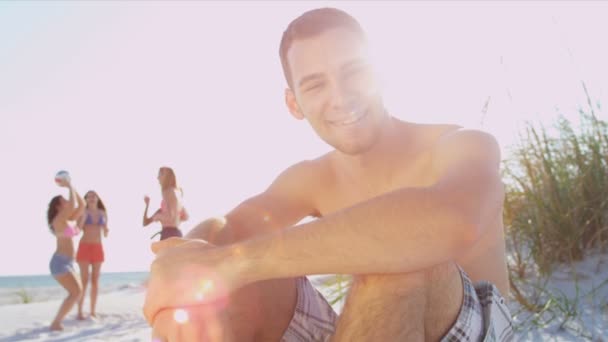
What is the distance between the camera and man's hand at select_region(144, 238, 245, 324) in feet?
3.92

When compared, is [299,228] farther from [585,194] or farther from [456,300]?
[585,194]

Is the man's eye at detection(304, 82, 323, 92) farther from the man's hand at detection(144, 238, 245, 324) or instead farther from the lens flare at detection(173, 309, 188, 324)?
the lens flare at detection(173, 309, 188, 324)

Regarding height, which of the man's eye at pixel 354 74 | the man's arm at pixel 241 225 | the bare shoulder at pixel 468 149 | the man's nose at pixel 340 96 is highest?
the man's eye at pixel 354 74

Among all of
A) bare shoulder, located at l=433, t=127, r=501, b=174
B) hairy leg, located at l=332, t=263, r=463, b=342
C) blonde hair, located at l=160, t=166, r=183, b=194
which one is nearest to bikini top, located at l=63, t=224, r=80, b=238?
blonde hair, located at l=160, t=166, r=183, b=194

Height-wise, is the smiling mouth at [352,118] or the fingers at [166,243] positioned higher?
the smiling mouth at [352,118]

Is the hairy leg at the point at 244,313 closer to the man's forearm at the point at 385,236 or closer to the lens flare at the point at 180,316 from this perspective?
the lens flare at the point at 180,316

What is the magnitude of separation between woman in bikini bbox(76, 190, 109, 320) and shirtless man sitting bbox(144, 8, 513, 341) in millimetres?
4552

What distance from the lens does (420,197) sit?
3.54ft

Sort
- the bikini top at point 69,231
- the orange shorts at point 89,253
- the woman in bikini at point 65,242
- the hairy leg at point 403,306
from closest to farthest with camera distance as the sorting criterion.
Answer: the hairy leg at point 403,306 < the woman in bikini at point 65,242 < the bikini top at point 69,231 < the orange shorts at point 89,253

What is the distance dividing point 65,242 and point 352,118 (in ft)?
15.1

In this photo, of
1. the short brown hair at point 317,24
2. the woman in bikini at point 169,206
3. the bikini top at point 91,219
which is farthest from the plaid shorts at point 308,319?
the bikini top at point 91,219

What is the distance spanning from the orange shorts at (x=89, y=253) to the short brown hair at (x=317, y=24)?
4757 millimetres

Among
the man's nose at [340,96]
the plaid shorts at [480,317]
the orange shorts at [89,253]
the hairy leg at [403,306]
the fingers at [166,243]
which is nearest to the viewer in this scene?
the hairy leg at [403,306]

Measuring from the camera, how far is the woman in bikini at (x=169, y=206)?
5324mm
